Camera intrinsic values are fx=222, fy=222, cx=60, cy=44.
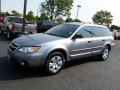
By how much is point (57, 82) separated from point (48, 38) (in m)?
1.48

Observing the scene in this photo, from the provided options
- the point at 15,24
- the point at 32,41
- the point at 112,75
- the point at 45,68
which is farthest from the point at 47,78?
the point at 15,24

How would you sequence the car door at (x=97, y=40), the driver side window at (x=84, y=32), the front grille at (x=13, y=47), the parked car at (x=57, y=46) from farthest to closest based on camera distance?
the car door at (x=97, y=40)
the driver side window at (x=84, y=32)
the front grille at (x=13, y=47)
the parked car at (x=57, y=46)

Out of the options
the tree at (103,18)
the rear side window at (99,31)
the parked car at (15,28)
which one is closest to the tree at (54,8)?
the parked car at (15,28)

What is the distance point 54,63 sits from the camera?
6.77 meters

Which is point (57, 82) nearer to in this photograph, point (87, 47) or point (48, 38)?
point (48, 38)

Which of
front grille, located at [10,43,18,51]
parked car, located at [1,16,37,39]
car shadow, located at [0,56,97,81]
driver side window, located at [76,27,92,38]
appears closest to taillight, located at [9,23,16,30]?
parked car, located at [1,16,37,39]

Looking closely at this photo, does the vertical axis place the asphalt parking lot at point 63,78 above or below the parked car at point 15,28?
below

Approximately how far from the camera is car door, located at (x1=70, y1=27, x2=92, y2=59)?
7.32m

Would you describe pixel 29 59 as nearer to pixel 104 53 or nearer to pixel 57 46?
pixel 57 46

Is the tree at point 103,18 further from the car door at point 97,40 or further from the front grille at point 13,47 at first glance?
the front grille at point 13,47

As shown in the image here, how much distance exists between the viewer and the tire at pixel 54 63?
6540mm

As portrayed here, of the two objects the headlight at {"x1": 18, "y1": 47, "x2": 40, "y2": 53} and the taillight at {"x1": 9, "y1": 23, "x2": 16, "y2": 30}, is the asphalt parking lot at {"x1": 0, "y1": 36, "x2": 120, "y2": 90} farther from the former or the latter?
the taillight at {"x1": 9, "y1": 23, "x2": 16, "y2": 30}

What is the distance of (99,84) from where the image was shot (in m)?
6.29

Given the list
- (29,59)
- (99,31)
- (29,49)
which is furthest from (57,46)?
(99,31)
